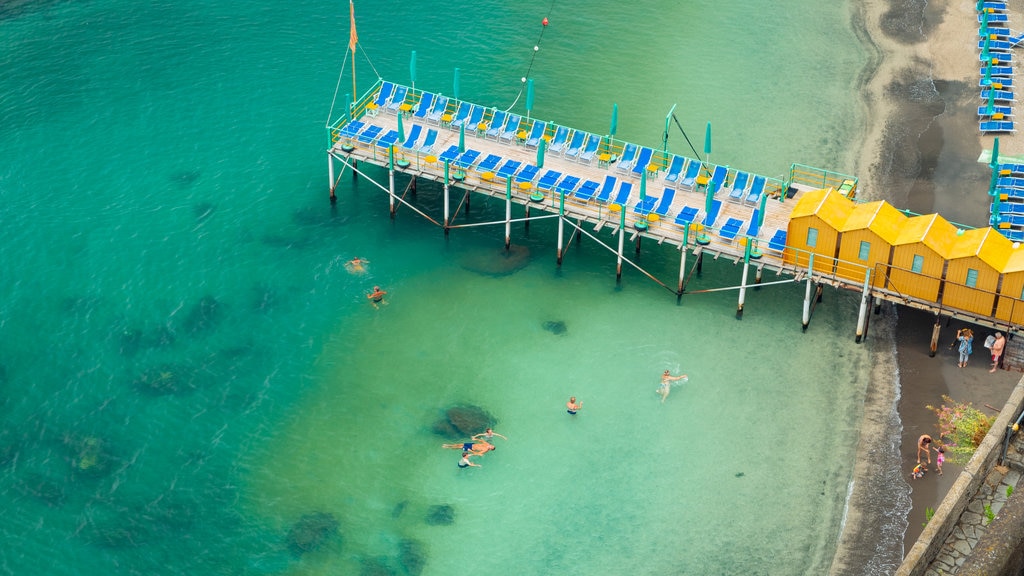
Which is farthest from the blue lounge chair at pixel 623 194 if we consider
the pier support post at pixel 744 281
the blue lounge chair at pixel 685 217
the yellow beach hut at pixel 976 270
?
the yellow beach hut at pixel 976 270

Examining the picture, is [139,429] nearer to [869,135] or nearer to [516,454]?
[516,454]

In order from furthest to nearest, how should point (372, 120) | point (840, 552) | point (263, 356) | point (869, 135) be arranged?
point (869, 135) → point (372, 120) → point (263, 356) → point (840, 552)

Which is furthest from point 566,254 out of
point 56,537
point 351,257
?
point 56,537

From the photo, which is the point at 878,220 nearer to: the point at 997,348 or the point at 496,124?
the point at 997,348

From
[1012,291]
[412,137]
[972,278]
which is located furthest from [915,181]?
[412,137]

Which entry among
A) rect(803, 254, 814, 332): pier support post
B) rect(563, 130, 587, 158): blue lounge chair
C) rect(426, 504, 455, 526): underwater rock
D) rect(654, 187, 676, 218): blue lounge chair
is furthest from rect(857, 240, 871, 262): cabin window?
rect(426, 504, 455, 526): underwater rock

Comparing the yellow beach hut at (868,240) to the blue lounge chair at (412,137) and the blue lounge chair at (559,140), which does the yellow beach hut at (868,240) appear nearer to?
the blue lounge chair at (559,140)
